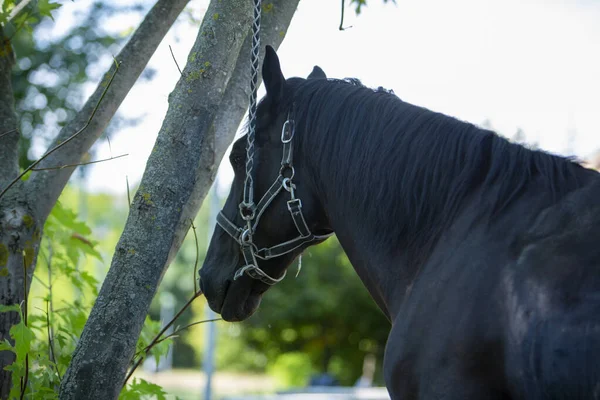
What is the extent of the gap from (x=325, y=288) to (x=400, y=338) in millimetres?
26357

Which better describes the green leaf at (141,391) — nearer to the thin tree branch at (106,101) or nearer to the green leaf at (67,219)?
the thin tree branch at (106,101)

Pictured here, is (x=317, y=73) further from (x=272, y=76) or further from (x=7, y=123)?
(x=7, y=123)

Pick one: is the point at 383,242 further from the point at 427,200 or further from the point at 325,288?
the point at 325,288

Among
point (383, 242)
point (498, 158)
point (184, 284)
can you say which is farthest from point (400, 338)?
point (184, 284)

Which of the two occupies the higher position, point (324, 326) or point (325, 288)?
point (325, 288)

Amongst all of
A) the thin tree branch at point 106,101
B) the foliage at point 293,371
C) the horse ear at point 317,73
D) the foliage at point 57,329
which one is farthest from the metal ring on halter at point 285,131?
the foliage at point 293,371

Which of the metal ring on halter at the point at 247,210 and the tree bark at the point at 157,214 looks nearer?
the tree bark at the point at 157,214

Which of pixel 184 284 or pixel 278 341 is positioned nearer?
pixel 278 341

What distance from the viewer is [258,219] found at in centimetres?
291

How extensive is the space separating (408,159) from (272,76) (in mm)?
828

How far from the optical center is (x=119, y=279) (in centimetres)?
262

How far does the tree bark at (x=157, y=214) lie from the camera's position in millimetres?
2535

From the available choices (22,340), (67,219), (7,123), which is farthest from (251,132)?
(67,219)

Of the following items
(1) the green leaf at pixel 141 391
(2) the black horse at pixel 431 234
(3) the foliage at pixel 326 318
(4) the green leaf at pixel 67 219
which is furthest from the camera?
(3) the foliage at pixel 326 318
